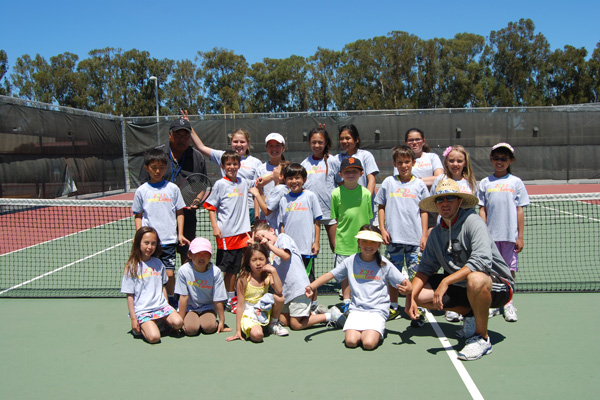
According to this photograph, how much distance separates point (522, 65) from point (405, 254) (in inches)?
1685

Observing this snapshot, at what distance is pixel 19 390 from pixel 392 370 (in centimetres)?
224

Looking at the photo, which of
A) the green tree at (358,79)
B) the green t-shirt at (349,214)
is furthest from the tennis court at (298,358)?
the green tree at (358,79)

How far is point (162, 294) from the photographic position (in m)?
3.83

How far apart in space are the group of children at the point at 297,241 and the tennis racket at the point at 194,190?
0.13 metres

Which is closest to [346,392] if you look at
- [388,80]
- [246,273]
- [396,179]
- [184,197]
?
[246,273]

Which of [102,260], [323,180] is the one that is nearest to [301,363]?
[323,180]

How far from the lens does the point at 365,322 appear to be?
351 centimetres

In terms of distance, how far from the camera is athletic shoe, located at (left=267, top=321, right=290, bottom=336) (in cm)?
374

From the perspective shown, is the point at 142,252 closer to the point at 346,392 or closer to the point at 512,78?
the point at 346,392

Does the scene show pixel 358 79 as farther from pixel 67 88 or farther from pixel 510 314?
pixel 510 314

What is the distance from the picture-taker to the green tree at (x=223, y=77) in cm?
4612

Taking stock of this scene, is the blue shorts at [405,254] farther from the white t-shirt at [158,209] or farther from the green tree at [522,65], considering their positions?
the green tree at [522,65]

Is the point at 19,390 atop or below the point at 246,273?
below

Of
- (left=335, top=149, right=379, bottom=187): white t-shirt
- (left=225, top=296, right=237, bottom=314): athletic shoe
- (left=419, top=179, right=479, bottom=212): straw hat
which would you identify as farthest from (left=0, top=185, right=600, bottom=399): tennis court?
(left=335, top=149, right=379, bottom=187): white t-shirt
